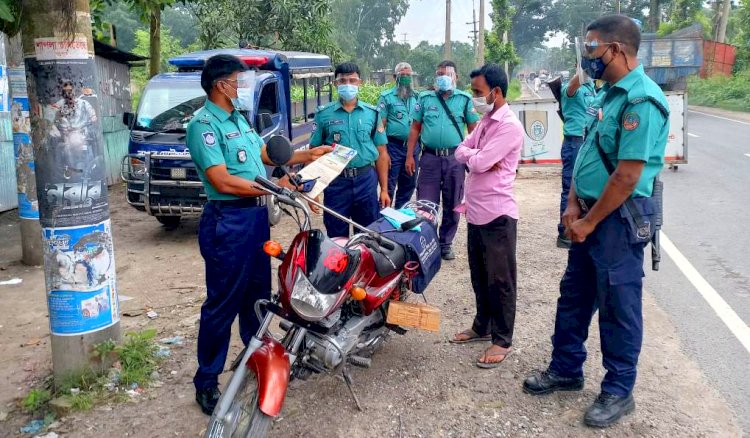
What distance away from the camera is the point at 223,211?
358cm

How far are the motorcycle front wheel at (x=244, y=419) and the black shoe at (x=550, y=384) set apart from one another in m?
1.65

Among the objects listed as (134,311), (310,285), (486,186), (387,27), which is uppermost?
(387,27)

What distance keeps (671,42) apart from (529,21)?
57.8 metres

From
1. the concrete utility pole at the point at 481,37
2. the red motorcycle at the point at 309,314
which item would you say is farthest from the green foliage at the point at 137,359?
the concrete utility pole at the point at 481,37

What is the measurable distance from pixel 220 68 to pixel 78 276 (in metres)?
1.52

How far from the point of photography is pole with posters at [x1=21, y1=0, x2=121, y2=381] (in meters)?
3.66

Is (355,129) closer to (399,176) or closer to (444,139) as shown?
(444,139)

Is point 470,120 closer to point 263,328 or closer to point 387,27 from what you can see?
point 263,328

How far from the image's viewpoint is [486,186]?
13.8ft

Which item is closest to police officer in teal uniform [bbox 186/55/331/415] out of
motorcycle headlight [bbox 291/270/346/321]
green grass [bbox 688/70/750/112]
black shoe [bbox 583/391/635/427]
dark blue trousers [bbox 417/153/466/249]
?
motorcycle headlight [bbox 291/270/346/321]

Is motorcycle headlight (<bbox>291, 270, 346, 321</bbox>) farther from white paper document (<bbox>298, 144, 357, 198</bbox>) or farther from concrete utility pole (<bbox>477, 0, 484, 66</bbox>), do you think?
concrete utility pole (<bbox>477, 0, 484, 66</bbox>)

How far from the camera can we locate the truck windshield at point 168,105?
7992mm

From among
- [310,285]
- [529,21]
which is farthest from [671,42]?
[529,21]

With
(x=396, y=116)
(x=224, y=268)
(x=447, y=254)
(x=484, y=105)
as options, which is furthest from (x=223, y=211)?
(x=396, y=116)
